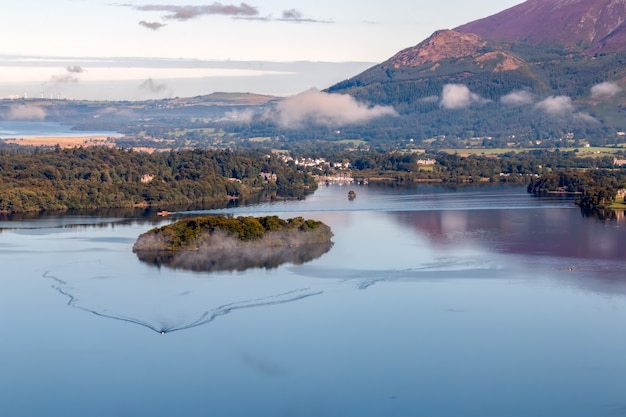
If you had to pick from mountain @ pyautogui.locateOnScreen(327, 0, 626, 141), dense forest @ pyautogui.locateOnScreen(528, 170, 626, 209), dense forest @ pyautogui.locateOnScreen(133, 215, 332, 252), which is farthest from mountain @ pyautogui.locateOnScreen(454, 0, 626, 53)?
dense forest @ pyautogui.locateOnScreen(133, 215, 332, 252)

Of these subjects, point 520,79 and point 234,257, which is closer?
point 234,257

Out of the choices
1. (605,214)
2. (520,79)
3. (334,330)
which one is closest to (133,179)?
(605,214)

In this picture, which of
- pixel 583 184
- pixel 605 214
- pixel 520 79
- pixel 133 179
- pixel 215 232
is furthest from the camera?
pixel 520 79

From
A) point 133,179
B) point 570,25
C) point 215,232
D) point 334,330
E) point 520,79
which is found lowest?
point 334,330

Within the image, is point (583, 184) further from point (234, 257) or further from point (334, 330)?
point (334, 330)

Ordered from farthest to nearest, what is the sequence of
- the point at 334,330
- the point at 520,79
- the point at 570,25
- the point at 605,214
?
the point at 570,25 → the point at 520,79 → the point at 605,214 → the point at 334,330

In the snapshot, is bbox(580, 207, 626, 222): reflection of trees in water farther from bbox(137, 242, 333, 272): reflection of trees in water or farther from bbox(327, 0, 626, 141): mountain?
bbox(327, 0, 626, 141): mountain

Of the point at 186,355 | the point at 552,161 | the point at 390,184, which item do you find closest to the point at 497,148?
the point at 552,161
